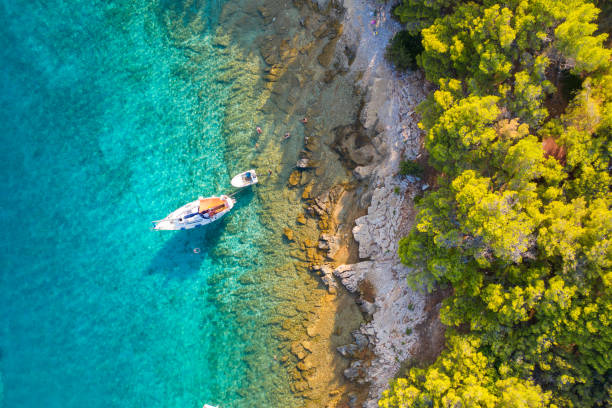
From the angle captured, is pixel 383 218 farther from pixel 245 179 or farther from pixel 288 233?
pixel 245 179

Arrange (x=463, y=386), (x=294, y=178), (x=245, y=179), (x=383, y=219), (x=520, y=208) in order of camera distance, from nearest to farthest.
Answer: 1. (x=520, y=208)
2. (x=463, y=386)
3. (x=383, y=219)
4. (x=245, y=179)
5. (x=294, y=178)

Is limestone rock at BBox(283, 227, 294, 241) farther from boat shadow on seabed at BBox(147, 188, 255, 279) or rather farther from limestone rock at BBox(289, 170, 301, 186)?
boat shadow on seabed at BBox(147, 188, 255, 279)

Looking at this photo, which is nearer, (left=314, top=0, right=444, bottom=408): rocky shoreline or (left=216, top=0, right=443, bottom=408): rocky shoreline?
(left=314, top=0, right=444, bottom=408): rocky shoreline

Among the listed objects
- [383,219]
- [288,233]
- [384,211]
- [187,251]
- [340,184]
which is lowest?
[383,219]

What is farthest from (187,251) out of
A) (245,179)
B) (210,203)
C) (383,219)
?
(383,219)

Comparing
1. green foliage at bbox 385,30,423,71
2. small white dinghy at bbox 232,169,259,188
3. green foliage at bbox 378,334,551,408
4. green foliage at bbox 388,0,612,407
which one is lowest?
green foliage at bbox 378,334,551,408

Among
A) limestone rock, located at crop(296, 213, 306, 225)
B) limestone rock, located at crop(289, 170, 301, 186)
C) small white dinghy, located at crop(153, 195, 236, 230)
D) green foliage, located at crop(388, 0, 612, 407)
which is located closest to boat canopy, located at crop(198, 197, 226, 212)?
small white dinghy, located at crop(153, 195, 236, 230)
